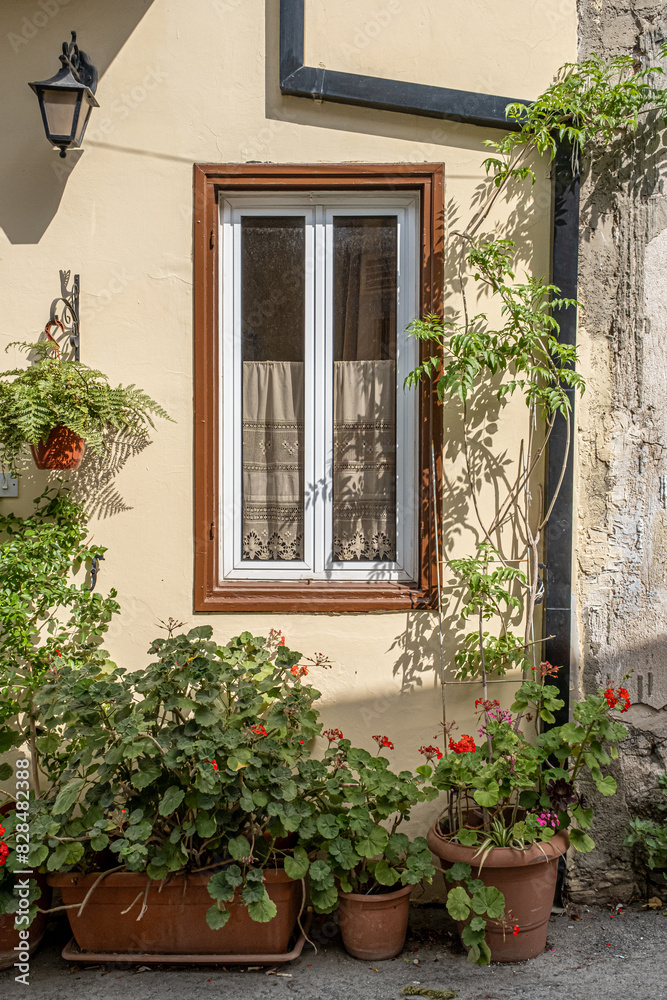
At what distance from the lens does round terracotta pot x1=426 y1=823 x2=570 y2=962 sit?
292 cm

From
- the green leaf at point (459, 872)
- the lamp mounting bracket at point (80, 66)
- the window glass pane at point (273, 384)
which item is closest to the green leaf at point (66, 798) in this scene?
the window glass pane at point (273, 384)

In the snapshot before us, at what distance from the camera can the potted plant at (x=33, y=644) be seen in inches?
114

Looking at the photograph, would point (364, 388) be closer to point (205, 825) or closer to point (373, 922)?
point (205, 825)

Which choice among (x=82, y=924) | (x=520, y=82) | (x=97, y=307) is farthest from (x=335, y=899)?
(x=520, y=82)

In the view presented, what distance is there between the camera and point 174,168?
11.3 feet

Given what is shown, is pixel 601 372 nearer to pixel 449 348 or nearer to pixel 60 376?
pixel 449 348

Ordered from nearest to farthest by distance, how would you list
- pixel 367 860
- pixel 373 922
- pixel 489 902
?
pixel 489 902 < pixel 373 922 < pixel 367 860

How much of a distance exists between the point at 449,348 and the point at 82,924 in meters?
2.81

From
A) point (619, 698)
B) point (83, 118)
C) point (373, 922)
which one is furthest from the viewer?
point (83, 118)

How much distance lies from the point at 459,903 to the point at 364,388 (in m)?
2.21

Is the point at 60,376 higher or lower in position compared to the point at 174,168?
lower

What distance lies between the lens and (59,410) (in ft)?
9.89

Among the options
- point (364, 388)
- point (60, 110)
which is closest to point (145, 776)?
point (364, 388)

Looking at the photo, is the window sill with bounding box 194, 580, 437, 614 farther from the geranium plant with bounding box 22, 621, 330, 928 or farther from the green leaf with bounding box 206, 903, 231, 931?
the green leaf with bounding box 206, 903, 231, 931
